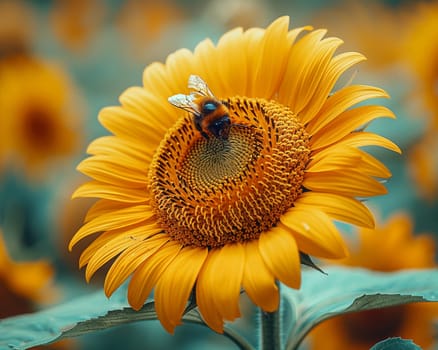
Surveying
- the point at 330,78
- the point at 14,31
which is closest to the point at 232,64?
the point at 330,78

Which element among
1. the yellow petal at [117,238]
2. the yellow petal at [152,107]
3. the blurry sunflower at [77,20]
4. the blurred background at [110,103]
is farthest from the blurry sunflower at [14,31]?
the yellow petal at [117,238]

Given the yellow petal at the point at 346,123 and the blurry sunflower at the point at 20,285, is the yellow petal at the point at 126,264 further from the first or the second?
the blurry sunflower at the point at 20,285

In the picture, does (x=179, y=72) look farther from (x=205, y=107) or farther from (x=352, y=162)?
(x=352, y=162)

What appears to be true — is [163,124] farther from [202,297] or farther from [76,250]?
[76,250]

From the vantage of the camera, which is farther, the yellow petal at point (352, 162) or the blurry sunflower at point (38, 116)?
the blurry sunflower at point (38, 116)

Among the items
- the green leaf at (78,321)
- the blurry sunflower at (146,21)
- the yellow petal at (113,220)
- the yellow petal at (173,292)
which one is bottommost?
the green leaf at (78,321)

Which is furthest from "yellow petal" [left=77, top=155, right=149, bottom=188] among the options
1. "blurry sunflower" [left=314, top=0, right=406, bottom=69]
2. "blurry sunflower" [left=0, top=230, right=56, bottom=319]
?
"blurry sunflower" [left=314, top=0, right=406, bottom=69]

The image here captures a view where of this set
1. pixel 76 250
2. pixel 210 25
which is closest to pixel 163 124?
pixel 76 250
